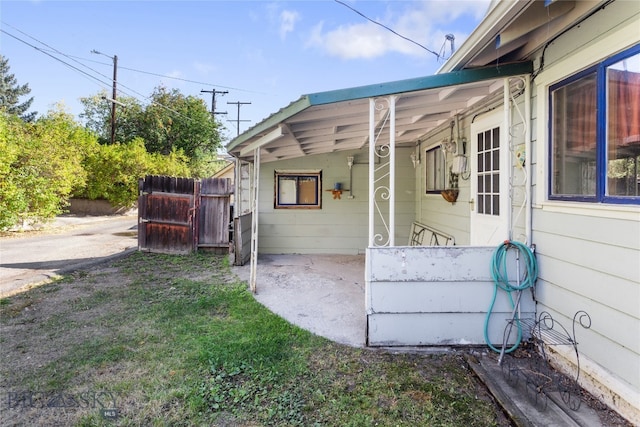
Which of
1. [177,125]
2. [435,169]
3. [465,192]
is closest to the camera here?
[465,192]

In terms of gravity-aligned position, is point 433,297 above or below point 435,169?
below

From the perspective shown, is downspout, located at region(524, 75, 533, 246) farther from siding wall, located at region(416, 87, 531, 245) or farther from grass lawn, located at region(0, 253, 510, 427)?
grass lawn, located at region(0, 253, 510, 427)

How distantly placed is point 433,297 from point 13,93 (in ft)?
141

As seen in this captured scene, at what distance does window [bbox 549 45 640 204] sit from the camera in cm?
188

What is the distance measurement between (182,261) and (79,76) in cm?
1457

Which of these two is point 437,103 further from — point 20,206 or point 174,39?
point 174,39

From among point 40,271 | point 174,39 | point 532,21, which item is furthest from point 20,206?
point 532,21

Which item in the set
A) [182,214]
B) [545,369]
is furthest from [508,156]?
[182,214]

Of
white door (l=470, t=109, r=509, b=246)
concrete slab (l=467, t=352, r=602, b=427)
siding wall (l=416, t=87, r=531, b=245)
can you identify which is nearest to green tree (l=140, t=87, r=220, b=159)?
siding wall (l=416, t=87, r=531, b=245)

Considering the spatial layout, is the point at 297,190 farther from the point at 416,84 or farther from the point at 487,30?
the point at 487,30

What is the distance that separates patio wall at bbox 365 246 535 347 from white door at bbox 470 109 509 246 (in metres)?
0.56

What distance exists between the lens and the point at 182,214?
711 cm

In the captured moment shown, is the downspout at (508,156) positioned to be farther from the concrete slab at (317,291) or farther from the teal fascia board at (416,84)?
the concrete slab at (317,291)

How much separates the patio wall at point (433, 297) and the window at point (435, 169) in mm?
2376
